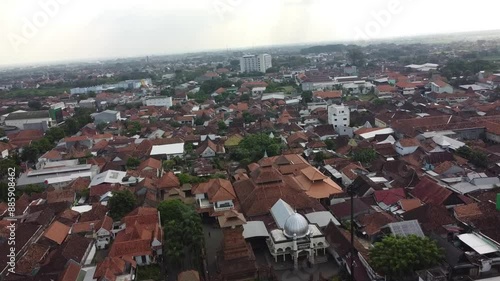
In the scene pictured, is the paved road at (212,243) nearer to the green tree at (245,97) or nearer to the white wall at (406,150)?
the white wall at (406,150)

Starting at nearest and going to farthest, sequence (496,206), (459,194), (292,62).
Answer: (496,206) < (459,194) < (292,62)

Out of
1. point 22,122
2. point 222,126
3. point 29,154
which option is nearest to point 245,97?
point 222,126

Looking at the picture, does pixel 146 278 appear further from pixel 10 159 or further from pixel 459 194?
pixel 10 159

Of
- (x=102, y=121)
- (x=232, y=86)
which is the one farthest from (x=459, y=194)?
(x=232, y=86)

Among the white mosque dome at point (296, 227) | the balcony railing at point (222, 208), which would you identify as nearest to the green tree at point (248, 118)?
the balcony railing at point (222, 208)

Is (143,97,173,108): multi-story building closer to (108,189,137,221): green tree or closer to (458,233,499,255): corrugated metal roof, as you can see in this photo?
(108,189,137,221): green tree
